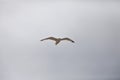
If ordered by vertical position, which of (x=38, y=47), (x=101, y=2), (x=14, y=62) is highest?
(x=101, y=2)

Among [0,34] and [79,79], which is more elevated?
[0,34]

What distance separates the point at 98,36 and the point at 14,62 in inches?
34.2

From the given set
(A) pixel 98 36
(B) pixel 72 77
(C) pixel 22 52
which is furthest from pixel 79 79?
(C) pixel 22 52

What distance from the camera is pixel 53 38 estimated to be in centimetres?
188

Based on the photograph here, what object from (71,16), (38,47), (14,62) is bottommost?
(14,62)

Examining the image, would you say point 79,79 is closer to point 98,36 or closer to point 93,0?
point 98,36

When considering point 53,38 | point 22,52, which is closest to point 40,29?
point 53,38

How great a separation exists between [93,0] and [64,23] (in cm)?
37

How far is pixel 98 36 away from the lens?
1.94m

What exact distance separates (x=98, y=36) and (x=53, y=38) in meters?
0.45

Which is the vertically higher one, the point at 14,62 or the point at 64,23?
the point at 64,23

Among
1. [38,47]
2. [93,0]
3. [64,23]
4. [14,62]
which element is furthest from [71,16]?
[14,62]

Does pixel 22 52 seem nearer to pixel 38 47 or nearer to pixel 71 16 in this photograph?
pixel 38 47

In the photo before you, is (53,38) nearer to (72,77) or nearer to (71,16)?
(71,16)
